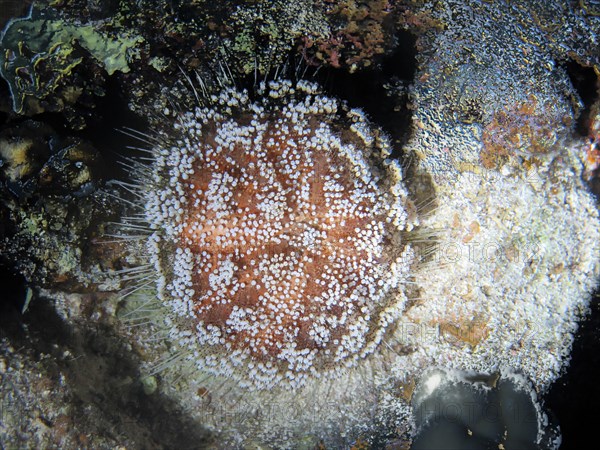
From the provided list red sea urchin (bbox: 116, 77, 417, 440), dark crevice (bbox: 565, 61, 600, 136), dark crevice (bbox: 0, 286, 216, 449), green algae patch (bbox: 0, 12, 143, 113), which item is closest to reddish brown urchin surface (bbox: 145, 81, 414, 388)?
red sea urchin (bbox: 116, 77, 417, 440)

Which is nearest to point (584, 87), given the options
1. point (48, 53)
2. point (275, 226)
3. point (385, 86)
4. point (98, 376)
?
point (385, 86)

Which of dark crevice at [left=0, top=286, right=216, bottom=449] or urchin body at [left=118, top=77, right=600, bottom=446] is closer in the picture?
urchin body at [left=118, top=77, right=600, bottom=446]

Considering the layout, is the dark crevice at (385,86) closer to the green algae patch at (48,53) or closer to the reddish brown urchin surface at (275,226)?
the reddish brown urchin surface at (275,226)

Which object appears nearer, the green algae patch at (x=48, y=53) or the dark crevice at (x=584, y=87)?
the green algae patch at (x=48, y=53)

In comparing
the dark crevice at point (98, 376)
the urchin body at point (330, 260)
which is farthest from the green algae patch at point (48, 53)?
the dark crevice at point (98, 376)

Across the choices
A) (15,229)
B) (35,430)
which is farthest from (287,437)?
(15,229)

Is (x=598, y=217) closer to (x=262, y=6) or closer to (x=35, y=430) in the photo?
(x=262, y=6)

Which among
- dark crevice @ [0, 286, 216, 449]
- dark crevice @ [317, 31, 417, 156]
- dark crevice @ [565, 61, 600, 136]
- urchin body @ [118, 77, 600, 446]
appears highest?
dark crevice @ [565, 61, 600, 136]

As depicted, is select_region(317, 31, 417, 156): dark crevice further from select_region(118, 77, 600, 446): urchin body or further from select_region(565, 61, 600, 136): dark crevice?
select_region(565, 61, 600, 136): dark crevice
